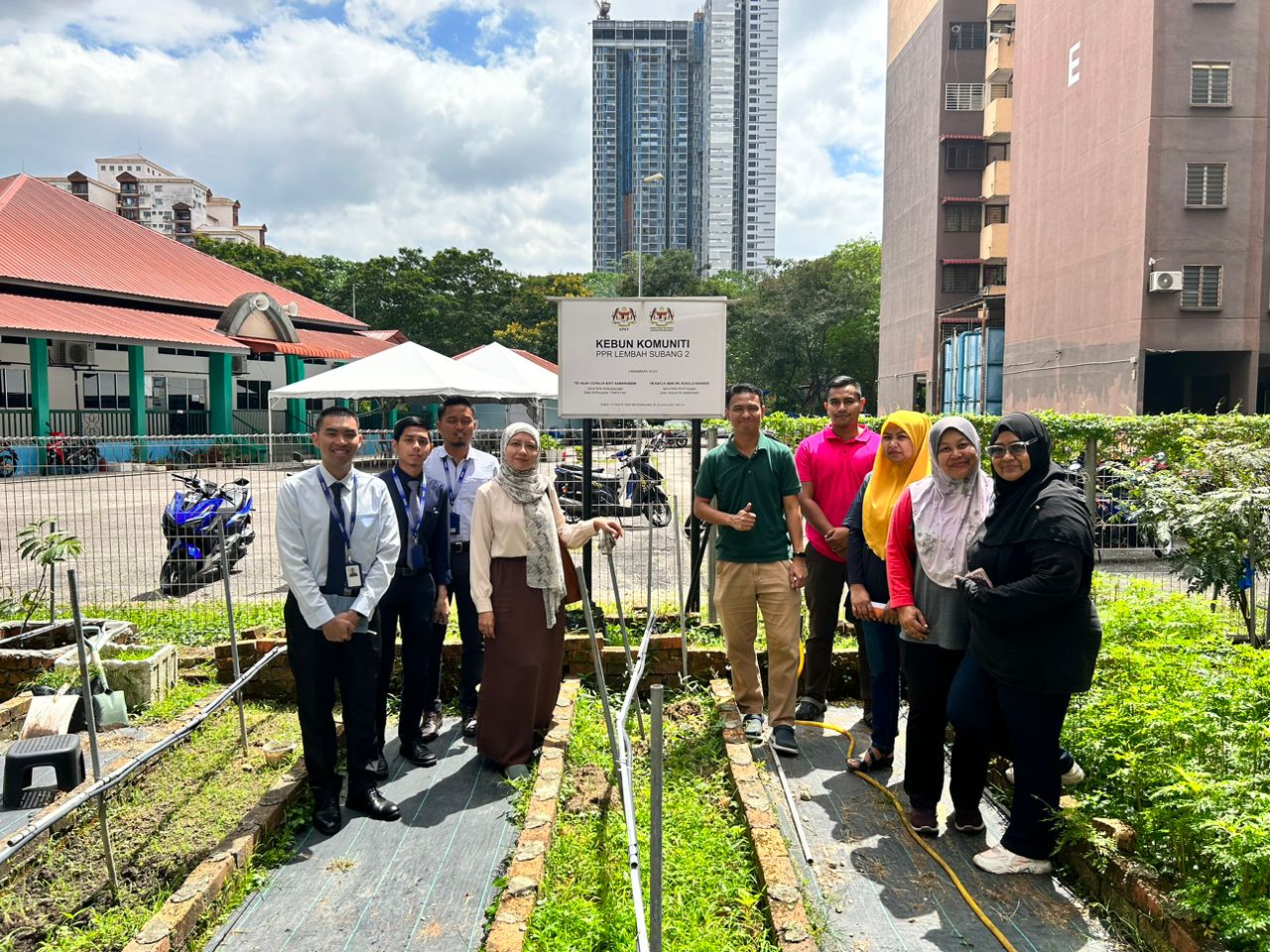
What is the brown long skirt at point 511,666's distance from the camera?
433cm

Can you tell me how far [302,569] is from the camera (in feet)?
12.2

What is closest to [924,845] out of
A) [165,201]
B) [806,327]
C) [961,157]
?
[961,157]

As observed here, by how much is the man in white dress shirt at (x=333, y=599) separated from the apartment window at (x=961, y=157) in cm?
3606

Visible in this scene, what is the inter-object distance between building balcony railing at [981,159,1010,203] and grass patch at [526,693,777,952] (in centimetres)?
3339

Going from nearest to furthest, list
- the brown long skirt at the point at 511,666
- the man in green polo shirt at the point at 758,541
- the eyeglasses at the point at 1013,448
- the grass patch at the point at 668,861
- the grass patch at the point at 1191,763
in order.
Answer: the grass patch at the point at 1191,763
the grass patch at the point at 668,861
the eyeglasses at the point at 1013,448
the brown long skirt at the point at 511,666
the man in green polo shirt at the point at 758,541

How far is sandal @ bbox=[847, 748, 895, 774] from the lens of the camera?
4.36 metres

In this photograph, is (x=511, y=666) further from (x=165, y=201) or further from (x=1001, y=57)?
(x=165, y=201)

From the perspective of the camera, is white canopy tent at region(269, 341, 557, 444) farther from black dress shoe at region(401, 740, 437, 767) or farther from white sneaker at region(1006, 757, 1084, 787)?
white sneaker at region(1006, 757, 1084, 787)

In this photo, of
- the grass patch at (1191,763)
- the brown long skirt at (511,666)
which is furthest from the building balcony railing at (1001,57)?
the brown long skirt at (511,666)

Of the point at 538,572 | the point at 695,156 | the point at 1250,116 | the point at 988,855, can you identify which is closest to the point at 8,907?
the point at 538,572

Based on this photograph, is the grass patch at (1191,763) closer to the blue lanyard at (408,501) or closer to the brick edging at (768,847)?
the brick edging at (768,847)

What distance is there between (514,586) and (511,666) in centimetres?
39

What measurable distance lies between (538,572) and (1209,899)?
2.85 m

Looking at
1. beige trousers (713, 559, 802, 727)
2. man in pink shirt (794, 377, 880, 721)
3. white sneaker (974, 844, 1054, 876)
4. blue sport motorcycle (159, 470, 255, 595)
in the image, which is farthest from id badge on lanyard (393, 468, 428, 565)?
blue sport motorcycle (159, 470, 255, 595)
